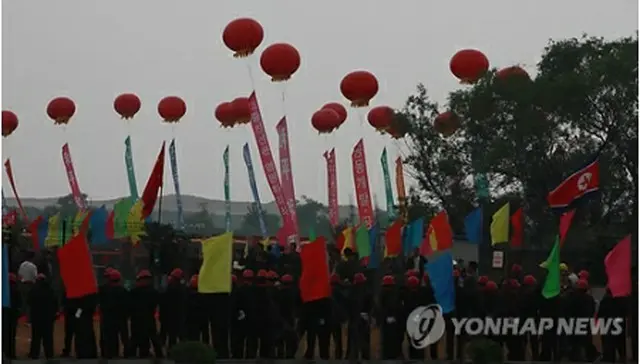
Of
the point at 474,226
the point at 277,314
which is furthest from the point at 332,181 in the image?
the point at 277,314

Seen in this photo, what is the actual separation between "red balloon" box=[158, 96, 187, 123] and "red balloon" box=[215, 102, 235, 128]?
632 millimetres

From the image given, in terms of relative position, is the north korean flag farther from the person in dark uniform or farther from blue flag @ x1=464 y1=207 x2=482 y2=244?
the person in dark uniform

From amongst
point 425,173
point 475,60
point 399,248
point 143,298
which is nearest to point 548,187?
point 425,173

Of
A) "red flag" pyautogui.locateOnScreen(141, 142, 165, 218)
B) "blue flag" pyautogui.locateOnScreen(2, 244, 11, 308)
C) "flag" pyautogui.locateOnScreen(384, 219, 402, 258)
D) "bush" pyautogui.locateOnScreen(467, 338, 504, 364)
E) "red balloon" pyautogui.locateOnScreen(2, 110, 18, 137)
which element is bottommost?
"bush" pyautogui.locateOnScreen(467, 338, 504, 364)

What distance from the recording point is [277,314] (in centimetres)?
1591

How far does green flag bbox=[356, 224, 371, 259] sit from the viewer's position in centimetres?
2202

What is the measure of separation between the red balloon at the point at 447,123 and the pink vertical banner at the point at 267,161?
4075 millimetres

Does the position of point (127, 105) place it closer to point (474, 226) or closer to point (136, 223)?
point (136, 223)

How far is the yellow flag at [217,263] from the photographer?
1515 cm

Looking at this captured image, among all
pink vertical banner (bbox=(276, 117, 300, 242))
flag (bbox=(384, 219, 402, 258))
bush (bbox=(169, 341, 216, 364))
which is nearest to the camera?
bush (bbox=(169, 341, 216, 364))

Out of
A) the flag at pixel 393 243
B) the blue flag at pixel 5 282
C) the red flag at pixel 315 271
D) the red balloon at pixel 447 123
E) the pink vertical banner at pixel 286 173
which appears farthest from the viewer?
the red balloon at pixel 447 123

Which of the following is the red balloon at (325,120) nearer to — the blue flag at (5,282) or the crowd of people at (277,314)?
the crowd of people at (277,314)

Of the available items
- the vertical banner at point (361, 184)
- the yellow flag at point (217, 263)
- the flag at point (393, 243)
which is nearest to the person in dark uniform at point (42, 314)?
the yellow flag at point (217, 263)

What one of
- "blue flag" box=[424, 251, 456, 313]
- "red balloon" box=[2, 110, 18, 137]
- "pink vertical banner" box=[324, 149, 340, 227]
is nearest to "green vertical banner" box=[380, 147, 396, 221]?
"pink vertical banner" box=[324, 149, 340, 227]
